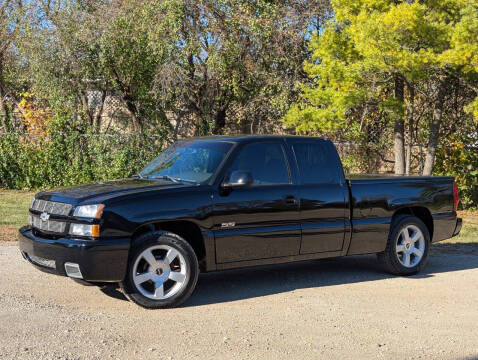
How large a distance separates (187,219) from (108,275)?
984 millimetres

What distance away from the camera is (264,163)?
7453mm


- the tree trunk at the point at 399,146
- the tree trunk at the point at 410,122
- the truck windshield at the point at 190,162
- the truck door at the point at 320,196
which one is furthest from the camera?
the tree trunk at the point at 399,146

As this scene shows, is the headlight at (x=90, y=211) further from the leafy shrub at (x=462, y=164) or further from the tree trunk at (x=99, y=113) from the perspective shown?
the tree trunk at (x=99, y=113)

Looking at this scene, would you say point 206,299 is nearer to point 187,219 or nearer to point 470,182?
point 187,219

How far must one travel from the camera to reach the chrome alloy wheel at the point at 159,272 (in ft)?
21.2

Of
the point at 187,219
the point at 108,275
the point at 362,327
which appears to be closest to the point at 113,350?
the point at 108,275

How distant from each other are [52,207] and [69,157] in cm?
Answer: 1246

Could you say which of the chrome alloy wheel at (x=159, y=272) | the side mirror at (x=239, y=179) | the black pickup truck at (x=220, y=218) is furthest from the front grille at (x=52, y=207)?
the side mirror at (x=239, y=179)

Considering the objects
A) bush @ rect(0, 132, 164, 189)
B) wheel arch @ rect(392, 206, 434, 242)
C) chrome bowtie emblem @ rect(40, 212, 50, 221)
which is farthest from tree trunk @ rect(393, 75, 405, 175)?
chrome bowtie emblem @ rect(40, 212, 50, 221)

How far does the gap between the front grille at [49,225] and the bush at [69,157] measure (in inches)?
435

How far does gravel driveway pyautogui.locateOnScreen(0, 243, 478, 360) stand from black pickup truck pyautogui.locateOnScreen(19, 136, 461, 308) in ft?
1.26

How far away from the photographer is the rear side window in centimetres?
770

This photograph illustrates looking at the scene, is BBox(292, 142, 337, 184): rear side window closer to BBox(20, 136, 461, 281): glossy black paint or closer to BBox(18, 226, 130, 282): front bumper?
BBox(20, 136, 461, 281): glossy black paint

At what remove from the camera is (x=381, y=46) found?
45.2 feet
